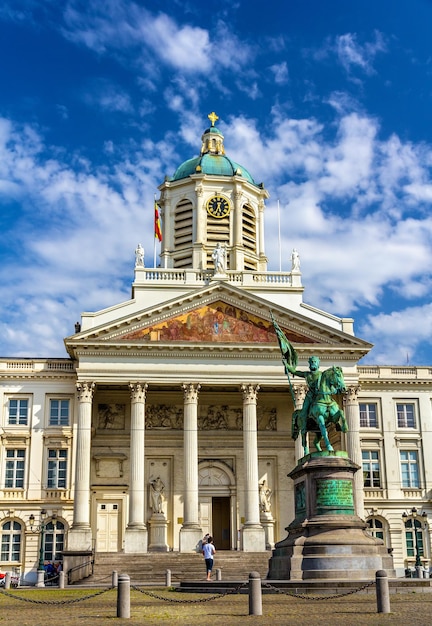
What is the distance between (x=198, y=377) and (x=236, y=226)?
16415mm

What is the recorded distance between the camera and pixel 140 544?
4578 centimetres

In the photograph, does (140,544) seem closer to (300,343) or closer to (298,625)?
(300,343)

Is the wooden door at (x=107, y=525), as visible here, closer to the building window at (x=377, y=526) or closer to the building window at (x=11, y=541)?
the building window at (x=11, y=541)

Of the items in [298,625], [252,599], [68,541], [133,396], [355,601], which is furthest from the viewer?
[133,396]

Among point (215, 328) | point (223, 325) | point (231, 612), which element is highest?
point (223, 325)

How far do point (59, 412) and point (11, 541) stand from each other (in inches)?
310

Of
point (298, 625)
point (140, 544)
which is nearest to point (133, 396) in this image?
point (140, 544)

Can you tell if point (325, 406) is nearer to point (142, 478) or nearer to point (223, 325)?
point (142, 478)

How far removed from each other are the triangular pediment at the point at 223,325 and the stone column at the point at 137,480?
3048mm

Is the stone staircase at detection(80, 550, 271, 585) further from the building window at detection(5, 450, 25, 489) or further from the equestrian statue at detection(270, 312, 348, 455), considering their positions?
the equestrian statue at detection(270, 312, 348, 455)

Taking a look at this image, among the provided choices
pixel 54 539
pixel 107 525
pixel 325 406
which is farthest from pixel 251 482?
pixel 325 406

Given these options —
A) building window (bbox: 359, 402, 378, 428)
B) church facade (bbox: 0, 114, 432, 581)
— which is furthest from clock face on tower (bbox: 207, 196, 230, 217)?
building window (bbox: 359, 402, 378, 428)

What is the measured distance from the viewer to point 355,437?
49281 mm

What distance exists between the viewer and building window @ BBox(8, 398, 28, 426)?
51.0m
